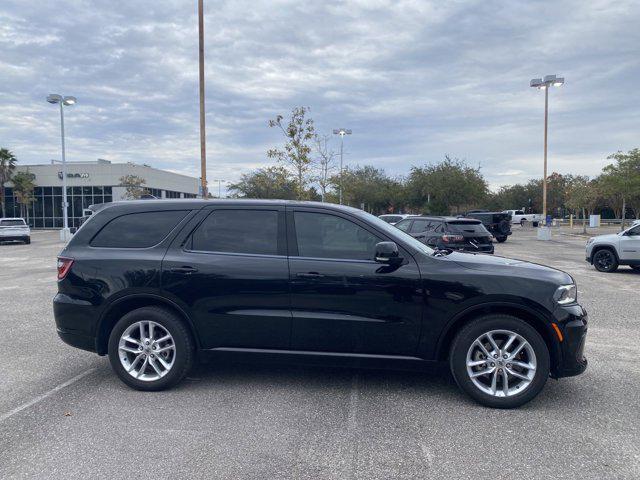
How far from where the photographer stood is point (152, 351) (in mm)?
4684

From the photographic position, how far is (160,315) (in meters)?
4.65

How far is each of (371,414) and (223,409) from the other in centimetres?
124

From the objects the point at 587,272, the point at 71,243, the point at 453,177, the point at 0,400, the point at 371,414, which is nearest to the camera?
the point at 371,414

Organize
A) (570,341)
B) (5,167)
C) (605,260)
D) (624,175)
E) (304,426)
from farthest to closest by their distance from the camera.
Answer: (5,167) < (624,175) < (605,260) < (570,341) < (304,426)

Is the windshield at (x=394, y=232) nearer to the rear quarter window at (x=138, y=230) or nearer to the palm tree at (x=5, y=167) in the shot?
the rear quarter window at (x=138, y=230)

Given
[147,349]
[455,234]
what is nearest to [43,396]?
[147,349]

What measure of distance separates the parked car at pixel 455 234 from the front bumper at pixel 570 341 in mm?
9923

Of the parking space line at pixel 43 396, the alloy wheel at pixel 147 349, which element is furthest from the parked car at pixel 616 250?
the parking space line at pixel 43 396

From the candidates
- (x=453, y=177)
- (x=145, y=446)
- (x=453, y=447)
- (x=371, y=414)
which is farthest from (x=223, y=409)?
(x=453, y=177)

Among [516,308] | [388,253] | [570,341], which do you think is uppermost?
[388,253]

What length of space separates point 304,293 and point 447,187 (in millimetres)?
40907

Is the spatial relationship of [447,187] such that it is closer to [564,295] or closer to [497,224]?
[497,224]

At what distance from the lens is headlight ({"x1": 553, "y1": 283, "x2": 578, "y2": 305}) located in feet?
14.1

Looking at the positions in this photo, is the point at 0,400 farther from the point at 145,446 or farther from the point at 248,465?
the point at 248,465
